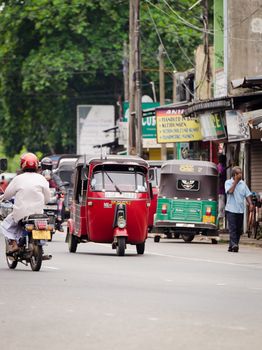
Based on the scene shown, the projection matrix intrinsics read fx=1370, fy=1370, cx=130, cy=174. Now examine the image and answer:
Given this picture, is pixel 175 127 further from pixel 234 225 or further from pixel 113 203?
pixel 113 203

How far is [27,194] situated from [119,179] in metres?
7.22

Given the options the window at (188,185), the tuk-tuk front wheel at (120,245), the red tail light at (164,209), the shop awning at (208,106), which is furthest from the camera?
the shop awning at (208,106)

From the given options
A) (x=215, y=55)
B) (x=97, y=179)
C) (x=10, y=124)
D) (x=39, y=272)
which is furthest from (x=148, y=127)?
(x=39, y=272)

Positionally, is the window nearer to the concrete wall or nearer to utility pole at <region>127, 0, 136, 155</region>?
the concrete wall

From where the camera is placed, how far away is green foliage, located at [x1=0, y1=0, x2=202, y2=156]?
68625mm

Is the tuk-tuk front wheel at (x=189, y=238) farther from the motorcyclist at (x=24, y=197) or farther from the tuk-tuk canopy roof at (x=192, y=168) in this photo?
the motorcyclist at (x=24, y=197)

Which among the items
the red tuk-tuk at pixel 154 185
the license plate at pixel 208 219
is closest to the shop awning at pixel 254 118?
the license plate at pixel 208 219

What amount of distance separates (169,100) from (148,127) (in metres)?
16.2

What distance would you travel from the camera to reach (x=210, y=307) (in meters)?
15.3

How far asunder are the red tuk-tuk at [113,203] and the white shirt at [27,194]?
6054 millimetres

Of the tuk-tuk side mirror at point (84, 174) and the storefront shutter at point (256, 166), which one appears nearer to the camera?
the tuk-tuk side mirror at point (84, 174)

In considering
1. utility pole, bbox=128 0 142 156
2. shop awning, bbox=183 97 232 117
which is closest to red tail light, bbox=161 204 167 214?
shop awning, bbox=183 97 232 117

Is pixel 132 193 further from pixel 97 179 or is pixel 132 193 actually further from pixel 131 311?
pixel 131 311

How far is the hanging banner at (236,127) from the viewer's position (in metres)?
39.9
